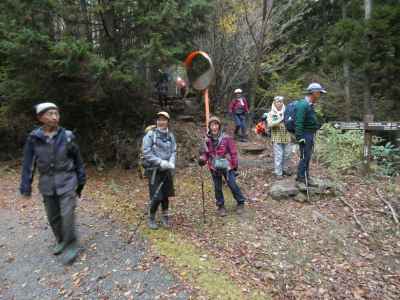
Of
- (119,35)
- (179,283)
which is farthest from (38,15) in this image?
(179,283)

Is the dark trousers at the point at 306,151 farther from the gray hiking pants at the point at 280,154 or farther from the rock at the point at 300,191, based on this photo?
the gray hiking pants at the point at 280,154

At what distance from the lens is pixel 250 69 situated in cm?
1418

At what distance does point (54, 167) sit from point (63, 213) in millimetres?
685

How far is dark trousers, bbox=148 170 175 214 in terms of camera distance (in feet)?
19.2

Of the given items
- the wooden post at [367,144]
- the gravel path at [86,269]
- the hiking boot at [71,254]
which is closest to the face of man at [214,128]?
the gravel path at [86,269]

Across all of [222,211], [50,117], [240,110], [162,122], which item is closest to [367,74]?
[240,110]

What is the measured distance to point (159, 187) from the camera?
19.2 ft

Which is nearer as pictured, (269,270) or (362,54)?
(269,270)

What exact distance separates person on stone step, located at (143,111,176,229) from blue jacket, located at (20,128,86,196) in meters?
1.29

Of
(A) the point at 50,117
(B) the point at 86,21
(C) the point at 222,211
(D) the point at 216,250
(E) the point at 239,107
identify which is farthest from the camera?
(E) the point at 239,107

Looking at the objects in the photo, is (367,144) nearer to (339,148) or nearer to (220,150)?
(339,148)

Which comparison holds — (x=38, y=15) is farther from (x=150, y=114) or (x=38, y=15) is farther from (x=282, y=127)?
(x=282, y=127)

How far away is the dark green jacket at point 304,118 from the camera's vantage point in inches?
275

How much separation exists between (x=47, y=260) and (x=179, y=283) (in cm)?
216
